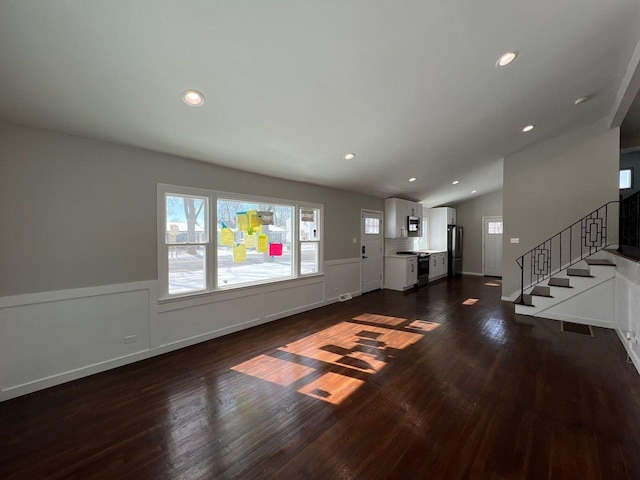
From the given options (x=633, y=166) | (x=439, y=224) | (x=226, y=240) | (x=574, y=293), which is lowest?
(x=574, y=293)

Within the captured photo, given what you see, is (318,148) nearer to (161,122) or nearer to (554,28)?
(161,122)

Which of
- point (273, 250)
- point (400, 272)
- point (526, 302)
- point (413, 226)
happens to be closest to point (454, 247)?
point (413, 226)

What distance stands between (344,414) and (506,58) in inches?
138

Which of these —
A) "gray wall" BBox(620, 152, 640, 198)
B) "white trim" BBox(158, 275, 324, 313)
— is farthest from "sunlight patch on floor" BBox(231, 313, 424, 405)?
"gray wall" BBox(620, 152, 640, 198)

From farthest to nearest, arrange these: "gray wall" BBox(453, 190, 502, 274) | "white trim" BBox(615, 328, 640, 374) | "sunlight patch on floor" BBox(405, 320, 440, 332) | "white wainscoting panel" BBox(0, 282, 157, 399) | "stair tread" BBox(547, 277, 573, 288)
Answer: "gray wall" BBox(453, 190, 502, 274)
"stair tread" BBox(547, 277, 573, 288)
"sunlight patch on floor" BBox(405, 320, 440, 332)
"white trim" BBox(615, 328, 640, 374)
"white wainscoting panel" BBox(0, 282, 157, 399)

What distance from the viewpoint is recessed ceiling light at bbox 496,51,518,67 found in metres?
2.66

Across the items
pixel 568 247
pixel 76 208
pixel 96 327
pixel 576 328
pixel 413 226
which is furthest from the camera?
pixel 413 226

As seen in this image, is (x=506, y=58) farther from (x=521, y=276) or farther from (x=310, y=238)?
(x=521, y=276)

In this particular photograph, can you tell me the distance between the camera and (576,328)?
4.43m

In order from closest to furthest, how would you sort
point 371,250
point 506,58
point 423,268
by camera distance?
point 506,58 → point 371,250 → point 423,268

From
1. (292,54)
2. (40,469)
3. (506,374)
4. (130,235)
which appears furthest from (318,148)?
(40,469)

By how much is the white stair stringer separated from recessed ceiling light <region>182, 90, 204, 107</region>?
5936mm

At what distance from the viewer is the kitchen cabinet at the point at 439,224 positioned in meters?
9.57

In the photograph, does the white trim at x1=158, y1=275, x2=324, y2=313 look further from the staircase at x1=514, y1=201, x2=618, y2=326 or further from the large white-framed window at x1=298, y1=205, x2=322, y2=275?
the staircase at x1=514, y1=201, x2=618, y2=326
